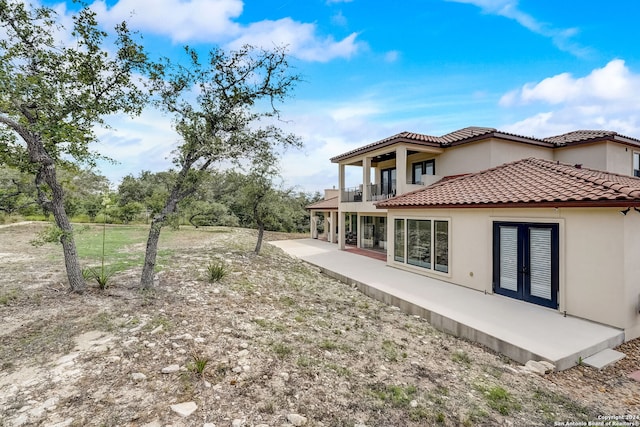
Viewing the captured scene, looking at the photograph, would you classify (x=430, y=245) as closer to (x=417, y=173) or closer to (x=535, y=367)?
(x=535, y=367)

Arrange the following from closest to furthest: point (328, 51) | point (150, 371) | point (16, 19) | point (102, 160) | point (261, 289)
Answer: point (150, 371) < point (16, 19) < point (102, 160) < point (261, 289) < point (328, 51)

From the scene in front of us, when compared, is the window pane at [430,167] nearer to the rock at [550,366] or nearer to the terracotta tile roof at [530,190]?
the terracotta tile roof at [530,190]

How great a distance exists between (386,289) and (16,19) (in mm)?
→ 10952

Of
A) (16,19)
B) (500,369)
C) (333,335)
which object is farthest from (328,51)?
(500,369)

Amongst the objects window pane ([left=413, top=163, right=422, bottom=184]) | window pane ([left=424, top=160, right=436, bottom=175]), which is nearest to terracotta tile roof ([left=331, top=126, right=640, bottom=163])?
window pane ([left=424, top=160, right=436, bottom=175])

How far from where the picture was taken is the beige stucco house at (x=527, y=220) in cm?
646

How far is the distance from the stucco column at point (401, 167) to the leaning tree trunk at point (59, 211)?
1224 centimetres

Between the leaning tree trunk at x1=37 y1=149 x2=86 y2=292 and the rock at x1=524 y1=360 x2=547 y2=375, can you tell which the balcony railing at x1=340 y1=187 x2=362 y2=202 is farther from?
Result: the leaning tree trunk at x1=37 y1=149 x2=86 y2=292

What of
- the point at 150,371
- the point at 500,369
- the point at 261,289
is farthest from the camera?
the point at 261,289

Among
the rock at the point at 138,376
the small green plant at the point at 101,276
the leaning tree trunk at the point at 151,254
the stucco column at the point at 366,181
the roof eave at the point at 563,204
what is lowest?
the rock at the point at 138,376

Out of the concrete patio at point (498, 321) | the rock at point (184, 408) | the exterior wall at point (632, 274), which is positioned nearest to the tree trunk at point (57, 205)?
the rock at point (184, 408)

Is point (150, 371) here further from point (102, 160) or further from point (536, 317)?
point (536, 317)

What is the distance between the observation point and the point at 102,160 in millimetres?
6680

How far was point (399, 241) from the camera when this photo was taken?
41.7 feet
